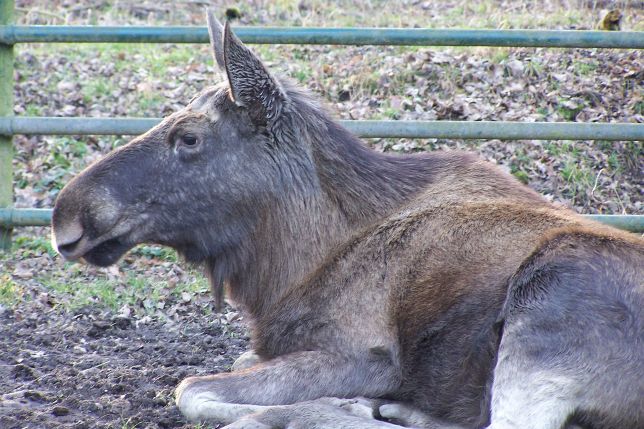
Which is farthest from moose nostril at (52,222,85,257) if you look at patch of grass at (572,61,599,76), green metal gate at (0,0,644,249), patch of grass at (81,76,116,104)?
patch of grass at (572,61,599,76)

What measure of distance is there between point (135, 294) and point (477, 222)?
2831 millimetres

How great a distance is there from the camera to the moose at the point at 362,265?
3859mm

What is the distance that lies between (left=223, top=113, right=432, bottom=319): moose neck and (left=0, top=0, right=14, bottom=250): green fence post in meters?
2.82

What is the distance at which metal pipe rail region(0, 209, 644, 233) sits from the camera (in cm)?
650

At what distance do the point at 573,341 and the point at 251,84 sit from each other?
203 cm

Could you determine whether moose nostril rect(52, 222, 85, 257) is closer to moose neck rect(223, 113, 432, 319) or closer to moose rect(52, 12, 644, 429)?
moose rect(52, 12, 644, 429)

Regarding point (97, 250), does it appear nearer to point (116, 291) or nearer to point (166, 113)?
point (116, 291)

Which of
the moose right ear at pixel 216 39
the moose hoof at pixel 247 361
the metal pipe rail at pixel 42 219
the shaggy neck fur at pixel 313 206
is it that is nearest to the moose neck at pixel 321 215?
the shaggy neck fur at pixel 313 206

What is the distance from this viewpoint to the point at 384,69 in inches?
368

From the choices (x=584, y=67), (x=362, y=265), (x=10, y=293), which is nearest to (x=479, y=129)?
(x=362, y=265)

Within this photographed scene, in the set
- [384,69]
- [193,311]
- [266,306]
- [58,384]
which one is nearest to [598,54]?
[384,69]

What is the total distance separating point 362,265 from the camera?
4578 mm

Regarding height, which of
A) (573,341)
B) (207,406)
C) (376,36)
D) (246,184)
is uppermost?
(376,36)

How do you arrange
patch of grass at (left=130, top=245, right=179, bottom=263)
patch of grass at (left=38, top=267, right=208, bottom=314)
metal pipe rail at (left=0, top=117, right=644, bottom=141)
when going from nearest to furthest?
patch of grass at (left=38, top=267, right=208, bottom=314)
metal pipe rail at (left=0, top=117, right=644, bottom=141)
patch of grass at (left=130, top=245, right=179, bottom=263)
